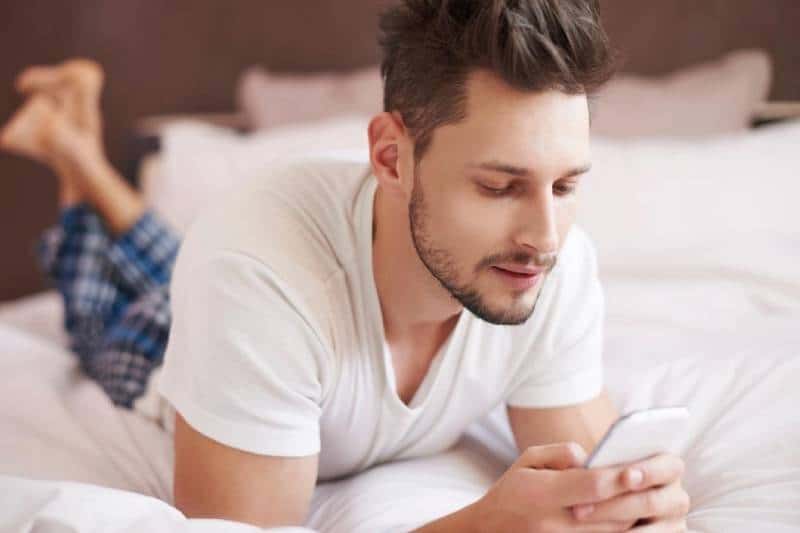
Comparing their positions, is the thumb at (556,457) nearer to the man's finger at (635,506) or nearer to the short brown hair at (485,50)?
the man's finger at (635,506)

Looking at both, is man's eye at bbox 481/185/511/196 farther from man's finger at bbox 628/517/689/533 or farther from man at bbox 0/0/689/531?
man's finger at bbox 628/517/689/533

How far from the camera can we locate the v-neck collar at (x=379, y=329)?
1088 mm

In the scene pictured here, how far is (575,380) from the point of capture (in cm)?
117

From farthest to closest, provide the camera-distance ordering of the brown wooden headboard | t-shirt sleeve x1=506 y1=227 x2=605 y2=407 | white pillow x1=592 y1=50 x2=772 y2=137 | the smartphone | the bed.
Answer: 1. the brown wooden headboard
2. white pillow x1=592 y1=50 x2=772 y2=137
3. t-shirt sleeve x1=506 y1=227 x2=605 y2=407
4. the bed
5. the smartphone

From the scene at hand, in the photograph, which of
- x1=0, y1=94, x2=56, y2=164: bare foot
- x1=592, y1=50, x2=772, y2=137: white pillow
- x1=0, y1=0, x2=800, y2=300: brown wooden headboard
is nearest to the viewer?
x1=0, y1=94, x2=56, y2=164: bare foot

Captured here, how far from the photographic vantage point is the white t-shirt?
998 mm

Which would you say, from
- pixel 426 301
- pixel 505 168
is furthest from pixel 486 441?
pixel 505 168

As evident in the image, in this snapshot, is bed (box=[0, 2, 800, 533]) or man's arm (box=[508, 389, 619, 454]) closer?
bed (box=[0, 2, 800, 533])

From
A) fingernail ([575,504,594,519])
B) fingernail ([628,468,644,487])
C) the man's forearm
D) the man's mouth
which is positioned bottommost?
the man's forearm

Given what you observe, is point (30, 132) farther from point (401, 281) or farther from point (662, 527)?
point (662, 527)

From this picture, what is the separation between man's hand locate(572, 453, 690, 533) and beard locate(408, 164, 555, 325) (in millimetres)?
210

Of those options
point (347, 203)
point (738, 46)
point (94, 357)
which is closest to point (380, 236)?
point (347, 203)

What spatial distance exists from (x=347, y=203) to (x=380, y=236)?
0.06m

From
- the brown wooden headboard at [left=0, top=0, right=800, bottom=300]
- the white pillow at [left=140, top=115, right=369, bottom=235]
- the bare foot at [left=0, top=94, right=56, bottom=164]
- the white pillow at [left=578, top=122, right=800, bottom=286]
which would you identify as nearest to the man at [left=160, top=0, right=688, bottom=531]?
the white pillow at [left=578, top=122, right=800, bottom=286]
